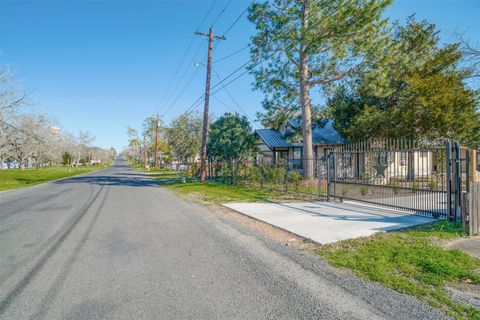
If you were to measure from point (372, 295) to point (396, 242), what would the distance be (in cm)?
248

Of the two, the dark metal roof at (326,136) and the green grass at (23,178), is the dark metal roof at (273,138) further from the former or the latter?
the green grass at (23,178)

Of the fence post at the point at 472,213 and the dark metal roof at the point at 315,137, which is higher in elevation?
the dark metal roof at the point at 315,137

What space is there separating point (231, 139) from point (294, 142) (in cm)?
567

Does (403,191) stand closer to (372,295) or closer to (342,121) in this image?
(372,295)

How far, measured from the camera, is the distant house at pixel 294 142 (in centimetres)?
2384

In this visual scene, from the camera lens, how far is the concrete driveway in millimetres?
6320

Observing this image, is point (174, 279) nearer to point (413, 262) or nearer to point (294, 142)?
point (413, 262)

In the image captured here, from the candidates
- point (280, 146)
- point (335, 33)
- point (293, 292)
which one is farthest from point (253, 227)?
point (280, 146)

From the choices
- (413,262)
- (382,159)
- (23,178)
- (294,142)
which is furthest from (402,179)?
(23,178)

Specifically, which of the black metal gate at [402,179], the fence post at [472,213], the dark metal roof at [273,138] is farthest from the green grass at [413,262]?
the dark metal roof at [273,138]

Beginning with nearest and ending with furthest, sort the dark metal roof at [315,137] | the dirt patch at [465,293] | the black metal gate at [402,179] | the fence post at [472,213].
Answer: the dirt patch at [465,293] < the fence post at [472,213] < the black metal gate at [402,179] < the dark metal roof at [315,137]

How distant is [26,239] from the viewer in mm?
6129

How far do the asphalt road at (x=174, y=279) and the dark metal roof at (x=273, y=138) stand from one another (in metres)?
19.2

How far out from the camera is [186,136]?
44094mm
